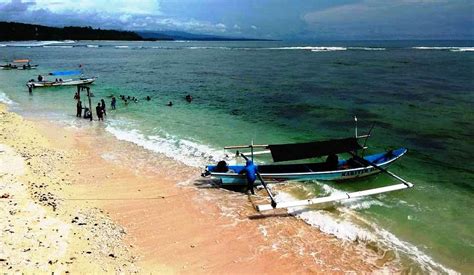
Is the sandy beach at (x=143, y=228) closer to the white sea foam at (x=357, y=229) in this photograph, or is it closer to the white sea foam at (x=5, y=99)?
the white sea foam at (x=357, y=229)

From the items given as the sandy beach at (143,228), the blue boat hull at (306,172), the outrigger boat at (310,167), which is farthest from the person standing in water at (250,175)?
the sandy beach at (143,228)

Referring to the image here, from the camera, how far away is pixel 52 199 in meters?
14.7

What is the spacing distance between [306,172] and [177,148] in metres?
9.14

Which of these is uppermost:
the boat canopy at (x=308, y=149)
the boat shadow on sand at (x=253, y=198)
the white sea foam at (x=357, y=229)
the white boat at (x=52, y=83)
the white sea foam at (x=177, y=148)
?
the white boat at (x=52, y=83)

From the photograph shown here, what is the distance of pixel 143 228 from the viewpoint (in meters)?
13.3

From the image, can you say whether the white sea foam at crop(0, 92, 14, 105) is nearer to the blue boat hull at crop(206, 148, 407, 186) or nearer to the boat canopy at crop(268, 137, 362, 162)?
the blue boat hull at crop(206, 148, 407, 186)

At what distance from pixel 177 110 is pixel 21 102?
16803 millimetres

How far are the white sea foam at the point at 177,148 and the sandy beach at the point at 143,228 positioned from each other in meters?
1.70

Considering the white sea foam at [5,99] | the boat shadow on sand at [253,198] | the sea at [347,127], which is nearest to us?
the sea at [347,127]

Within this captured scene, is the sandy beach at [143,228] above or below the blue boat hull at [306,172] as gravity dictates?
below

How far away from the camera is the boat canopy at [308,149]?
17.3 m

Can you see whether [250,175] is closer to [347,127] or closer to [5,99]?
[347,127]

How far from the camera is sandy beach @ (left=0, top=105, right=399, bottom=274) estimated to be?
11.1m

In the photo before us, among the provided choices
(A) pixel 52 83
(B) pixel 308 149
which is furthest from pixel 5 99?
(B) pixel 308 149
